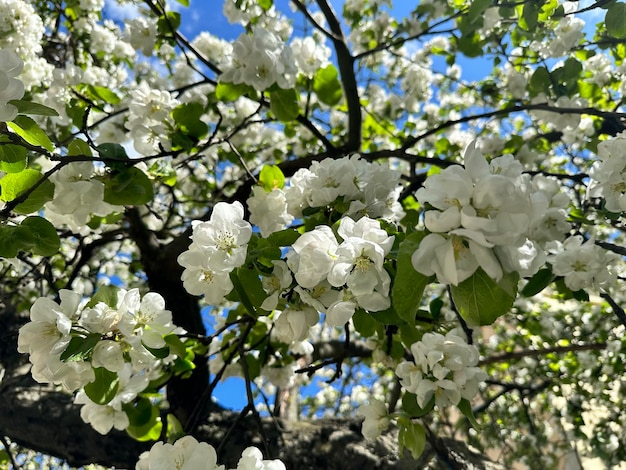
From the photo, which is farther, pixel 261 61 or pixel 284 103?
pixel 284 103

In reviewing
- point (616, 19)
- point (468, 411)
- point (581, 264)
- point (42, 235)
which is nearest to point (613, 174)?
point (581, 264)

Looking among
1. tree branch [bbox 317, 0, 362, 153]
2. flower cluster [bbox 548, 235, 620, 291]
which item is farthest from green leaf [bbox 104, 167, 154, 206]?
tree branch [bbox 317, 0, 362, 153]

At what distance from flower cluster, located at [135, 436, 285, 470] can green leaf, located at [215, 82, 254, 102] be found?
1039 millimetres

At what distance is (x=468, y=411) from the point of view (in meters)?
1.02

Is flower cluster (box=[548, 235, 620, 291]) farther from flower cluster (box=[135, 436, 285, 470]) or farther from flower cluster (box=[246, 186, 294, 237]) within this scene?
flower cluster (box=[135, 436, 285, 470])

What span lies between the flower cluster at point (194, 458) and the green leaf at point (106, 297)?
0.32 meters

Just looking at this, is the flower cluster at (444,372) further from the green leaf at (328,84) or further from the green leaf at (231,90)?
the green leaf at (328,84)

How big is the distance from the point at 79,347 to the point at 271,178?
652 millimetres

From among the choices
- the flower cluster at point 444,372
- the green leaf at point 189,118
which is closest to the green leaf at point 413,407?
the flower cluster at point 444,372

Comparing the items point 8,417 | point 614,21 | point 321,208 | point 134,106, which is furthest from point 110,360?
point 8,417

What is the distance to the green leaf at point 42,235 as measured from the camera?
1009 mm

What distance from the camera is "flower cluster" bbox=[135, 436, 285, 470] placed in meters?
0.92

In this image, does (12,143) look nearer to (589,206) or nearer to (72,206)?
(72,206)

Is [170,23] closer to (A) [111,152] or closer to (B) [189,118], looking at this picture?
(B) [189,118]
